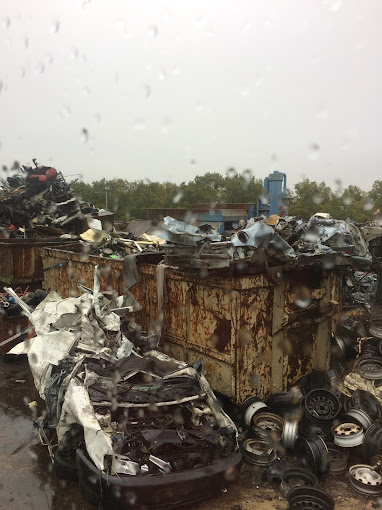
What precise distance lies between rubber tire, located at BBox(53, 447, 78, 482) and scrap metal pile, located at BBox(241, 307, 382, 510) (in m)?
1.51

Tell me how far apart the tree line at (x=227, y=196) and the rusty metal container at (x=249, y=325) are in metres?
25.1

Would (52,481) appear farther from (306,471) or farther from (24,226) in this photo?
(24,226)

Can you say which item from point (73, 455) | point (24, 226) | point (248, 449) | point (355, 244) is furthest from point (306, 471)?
point (24, 226)

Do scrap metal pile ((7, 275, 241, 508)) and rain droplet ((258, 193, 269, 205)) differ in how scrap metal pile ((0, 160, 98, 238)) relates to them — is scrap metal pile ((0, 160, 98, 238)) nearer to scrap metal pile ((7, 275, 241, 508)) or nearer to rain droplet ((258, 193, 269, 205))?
scrap metal pile ((7, 275, 241, 508))

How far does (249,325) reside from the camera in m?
3.99

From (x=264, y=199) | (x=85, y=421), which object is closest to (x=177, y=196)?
(x=264, y=199)

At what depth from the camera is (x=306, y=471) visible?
3299 mm

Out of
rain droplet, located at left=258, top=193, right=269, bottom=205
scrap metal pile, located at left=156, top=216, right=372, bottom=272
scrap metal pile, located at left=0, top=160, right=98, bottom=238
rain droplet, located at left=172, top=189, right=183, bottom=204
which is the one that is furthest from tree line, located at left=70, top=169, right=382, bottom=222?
scrap metal pile, located at left=156, top=216, right=372, bottom=272

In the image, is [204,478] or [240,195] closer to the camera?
[204,478]

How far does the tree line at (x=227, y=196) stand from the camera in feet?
102

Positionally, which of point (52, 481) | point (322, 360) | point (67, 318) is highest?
point (67, 318)

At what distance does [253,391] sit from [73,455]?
181 centimetres

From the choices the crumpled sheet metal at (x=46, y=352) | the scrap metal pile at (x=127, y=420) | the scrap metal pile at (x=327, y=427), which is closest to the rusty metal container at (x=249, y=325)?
the scrap metal pile at (x=327, y=427)

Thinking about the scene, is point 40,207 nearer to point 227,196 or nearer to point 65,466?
point 65,466
